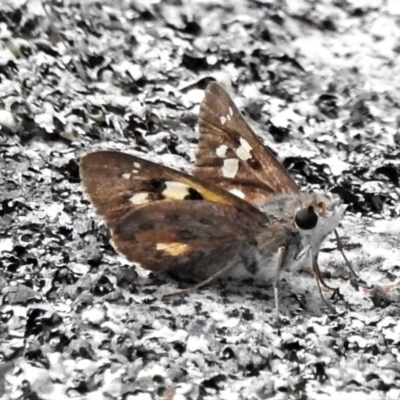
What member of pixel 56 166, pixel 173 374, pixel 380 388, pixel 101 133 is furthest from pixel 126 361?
pixel 101 133

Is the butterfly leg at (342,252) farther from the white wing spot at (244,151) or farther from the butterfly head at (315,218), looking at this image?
the white wing spot at (244,151)

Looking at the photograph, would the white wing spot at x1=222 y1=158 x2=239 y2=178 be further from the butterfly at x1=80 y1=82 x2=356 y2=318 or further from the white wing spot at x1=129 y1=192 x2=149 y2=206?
the white wing spot at x1=129 y1=192 x2=149 y2=206

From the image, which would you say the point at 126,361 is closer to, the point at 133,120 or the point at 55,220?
the point at 55,220

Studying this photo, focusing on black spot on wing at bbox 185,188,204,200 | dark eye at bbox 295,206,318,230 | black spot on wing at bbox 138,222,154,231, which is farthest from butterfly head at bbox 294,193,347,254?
black spot on wing at bbox 138,222,154,231

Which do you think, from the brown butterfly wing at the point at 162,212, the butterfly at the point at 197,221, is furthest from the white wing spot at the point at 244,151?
the brown butterfly wing at the point at 162,212

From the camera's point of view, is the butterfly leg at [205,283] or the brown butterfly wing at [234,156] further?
the brown butterfly wing at [234,156]

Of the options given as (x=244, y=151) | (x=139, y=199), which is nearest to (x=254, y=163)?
(x=244, y=151)

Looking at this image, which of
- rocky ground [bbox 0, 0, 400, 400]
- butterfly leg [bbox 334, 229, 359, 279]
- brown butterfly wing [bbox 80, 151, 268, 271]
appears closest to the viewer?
rocky ground [bbox 0, 0, 400, 400]

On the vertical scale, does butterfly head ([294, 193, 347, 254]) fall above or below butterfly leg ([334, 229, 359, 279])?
above
